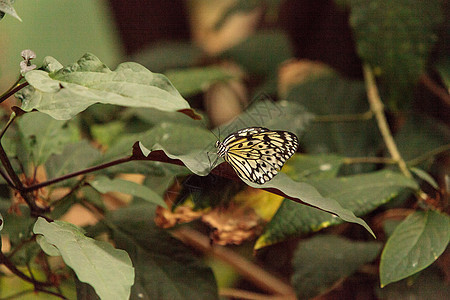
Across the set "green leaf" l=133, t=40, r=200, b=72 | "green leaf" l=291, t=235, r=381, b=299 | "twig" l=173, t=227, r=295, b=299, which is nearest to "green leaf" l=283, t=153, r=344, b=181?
"green leaf" l=291, t=235, r=381, b=299

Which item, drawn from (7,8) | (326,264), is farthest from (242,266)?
(7,8)

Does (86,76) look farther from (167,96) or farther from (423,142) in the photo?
(423,142)

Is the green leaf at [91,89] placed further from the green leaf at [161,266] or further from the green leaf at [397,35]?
the green leaf at [397,35]

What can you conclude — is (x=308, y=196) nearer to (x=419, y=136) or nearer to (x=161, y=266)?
(x=161, y=266)

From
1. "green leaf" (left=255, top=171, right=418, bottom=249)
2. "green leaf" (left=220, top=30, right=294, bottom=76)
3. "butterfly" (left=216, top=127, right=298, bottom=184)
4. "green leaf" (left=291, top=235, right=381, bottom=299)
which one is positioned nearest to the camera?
"butterfly" (left=216, top=127, right=298, bottom=184)

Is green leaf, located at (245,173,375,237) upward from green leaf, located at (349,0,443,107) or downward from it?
upward

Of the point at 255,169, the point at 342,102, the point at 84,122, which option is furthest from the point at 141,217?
the point at 342,102

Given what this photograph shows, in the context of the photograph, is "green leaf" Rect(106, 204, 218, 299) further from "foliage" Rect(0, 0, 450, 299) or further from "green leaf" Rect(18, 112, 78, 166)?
"green leaf" Rect(18, 112, 78, 166)
